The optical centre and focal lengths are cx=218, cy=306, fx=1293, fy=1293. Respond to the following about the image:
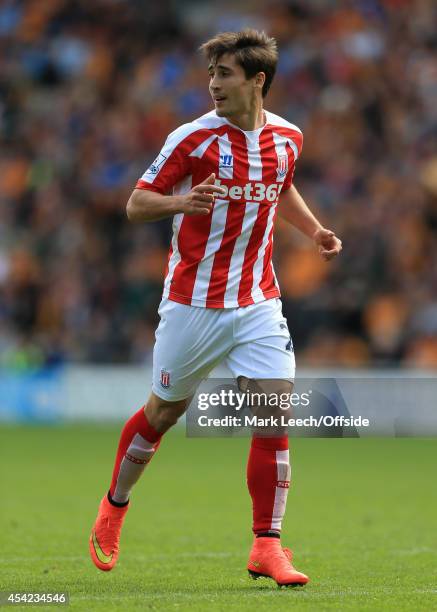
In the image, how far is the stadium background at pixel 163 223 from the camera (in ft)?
46.8

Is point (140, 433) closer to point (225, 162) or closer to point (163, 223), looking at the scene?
point (225, 162)

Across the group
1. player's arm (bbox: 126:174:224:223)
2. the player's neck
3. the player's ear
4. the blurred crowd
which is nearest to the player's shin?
player's arm (bbox: 126:174:224:223)

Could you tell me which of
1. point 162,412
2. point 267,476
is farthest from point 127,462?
point 267,476

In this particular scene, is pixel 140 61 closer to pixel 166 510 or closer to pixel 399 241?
pixel 399 241

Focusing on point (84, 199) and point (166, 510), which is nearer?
point (166, 510)

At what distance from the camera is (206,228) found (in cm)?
595

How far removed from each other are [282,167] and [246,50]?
580mm

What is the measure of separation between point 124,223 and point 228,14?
5.32m

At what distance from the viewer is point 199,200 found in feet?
18.2

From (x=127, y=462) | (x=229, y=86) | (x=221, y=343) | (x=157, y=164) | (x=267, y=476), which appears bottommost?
(x=127, y=462)

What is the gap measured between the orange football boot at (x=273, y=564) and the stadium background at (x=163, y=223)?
14.4 feet

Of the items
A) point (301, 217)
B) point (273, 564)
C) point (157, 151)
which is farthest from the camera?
point (157, 151)

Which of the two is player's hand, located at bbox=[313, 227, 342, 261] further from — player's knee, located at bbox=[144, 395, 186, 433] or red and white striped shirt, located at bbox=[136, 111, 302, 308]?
player's knee, located at bbox=[144, 395, 186, 433]

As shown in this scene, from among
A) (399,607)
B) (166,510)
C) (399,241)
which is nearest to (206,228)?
(399,607)
